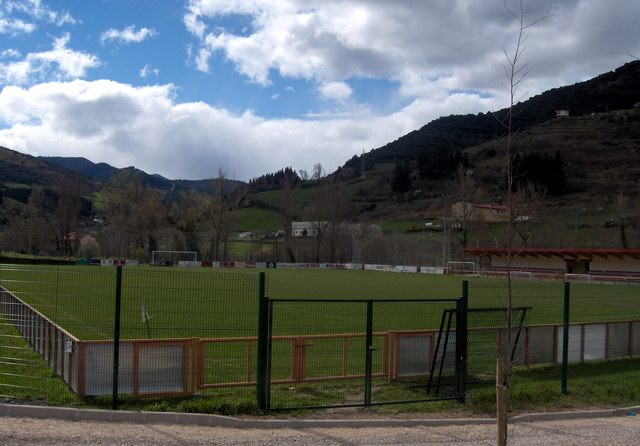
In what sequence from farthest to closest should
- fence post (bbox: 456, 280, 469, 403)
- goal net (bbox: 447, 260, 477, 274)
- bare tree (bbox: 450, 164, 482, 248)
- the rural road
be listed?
bare tree (bbox: 450, 164, 482, 248) → goal net (bbox: 447, 260, 477, 274) → fence post (bbox: 456, 280, 469, 403) → the rural road

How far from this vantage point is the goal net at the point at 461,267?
81644mm

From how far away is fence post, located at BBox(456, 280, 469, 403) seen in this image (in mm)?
11162

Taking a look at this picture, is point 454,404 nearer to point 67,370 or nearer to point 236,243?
point 67,370

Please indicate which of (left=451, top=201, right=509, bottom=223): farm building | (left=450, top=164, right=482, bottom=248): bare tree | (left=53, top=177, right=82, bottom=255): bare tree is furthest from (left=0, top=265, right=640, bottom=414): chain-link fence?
(left=53, top=177, right=82, bottom=255): bare tree

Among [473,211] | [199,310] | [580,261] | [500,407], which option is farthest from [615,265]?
[500,407]

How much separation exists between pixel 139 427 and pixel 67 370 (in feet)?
9.00

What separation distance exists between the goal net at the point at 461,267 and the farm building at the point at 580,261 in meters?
2.92

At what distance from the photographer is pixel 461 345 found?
11.4m

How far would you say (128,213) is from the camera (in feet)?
390

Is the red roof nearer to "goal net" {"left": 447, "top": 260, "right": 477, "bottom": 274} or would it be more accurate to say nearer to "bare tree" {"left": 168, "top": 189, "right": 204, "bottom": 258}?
"goal net" {"left": 447, "top": 260, "right": 477, "bottom": 274}

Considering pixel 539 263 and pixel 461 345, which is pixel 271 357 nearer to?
pixel 461 345

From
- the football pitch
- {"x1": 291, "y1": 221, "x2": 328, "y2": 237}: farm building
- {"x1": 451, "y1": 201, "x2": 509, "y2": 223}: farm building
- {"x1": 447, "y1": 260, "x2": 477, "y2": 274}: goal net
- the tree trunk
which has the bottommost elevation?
{"x1": 447, "y1": 260, "x2": 477, "y2": 274}: goal net

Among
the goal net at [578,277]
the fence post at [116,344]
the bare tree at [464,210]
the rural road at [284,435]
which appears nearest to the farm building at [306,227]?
the bare tree at [464,210]

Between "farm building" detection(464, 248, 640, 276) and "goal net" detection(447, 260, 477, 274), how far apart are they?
9.57 ft
